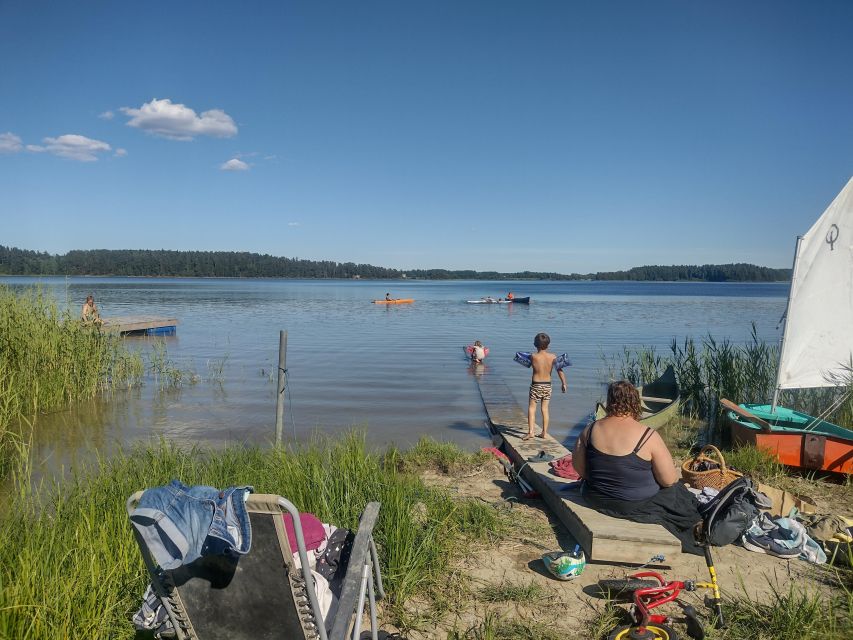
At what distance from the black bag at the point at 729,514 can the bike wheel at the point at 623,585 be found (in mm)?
1061

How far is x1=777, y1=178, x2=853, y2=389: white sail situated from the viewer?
8.06 m

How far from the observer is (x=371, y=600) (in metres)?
3.08

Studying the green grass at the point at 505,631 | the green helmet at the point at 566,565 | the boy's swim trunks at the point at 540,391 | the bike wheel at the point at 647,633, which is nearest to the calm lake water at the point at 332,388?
the boy's swim trunks at the point at 540,391

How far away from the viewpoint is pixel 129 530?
388 centimetres

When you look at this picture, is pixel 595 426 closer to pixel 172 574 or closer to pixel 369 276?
pixel 172 574

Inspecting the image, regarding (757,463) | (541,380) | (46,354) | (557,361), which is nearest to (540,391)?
(541,380)

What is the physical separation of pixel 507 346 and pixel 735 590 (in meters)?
20.4

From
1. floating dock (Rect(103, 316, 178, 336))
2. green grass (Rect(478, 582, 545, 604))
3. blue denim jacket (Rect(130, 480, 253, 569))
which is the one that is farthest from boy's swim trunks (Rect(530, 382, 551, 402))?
floating dock (Rect(103, 316, 178, 336))

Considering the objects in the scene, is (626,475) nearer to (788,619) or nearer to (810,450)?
(788,619)

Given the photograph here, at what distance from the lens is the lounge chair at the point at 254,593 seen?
238 cm

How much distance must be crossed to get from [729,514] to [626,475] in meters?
0.90

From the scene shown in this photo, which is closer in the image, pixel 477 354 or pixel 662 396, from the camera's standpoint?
pixel 662 396

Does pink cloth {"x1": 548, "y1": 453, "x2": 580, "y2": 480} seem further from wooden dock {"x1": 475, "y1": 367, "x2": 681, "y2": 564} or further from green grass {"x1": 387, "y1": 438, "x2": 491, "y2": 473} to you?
green grass {"x1": 387, "y1": 438, "x2": 491, "y2": 473}

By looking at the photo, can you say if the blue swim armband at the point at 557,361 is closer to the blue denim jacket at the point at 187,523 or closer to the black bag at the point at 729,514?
the black bag at the point at 729,514
